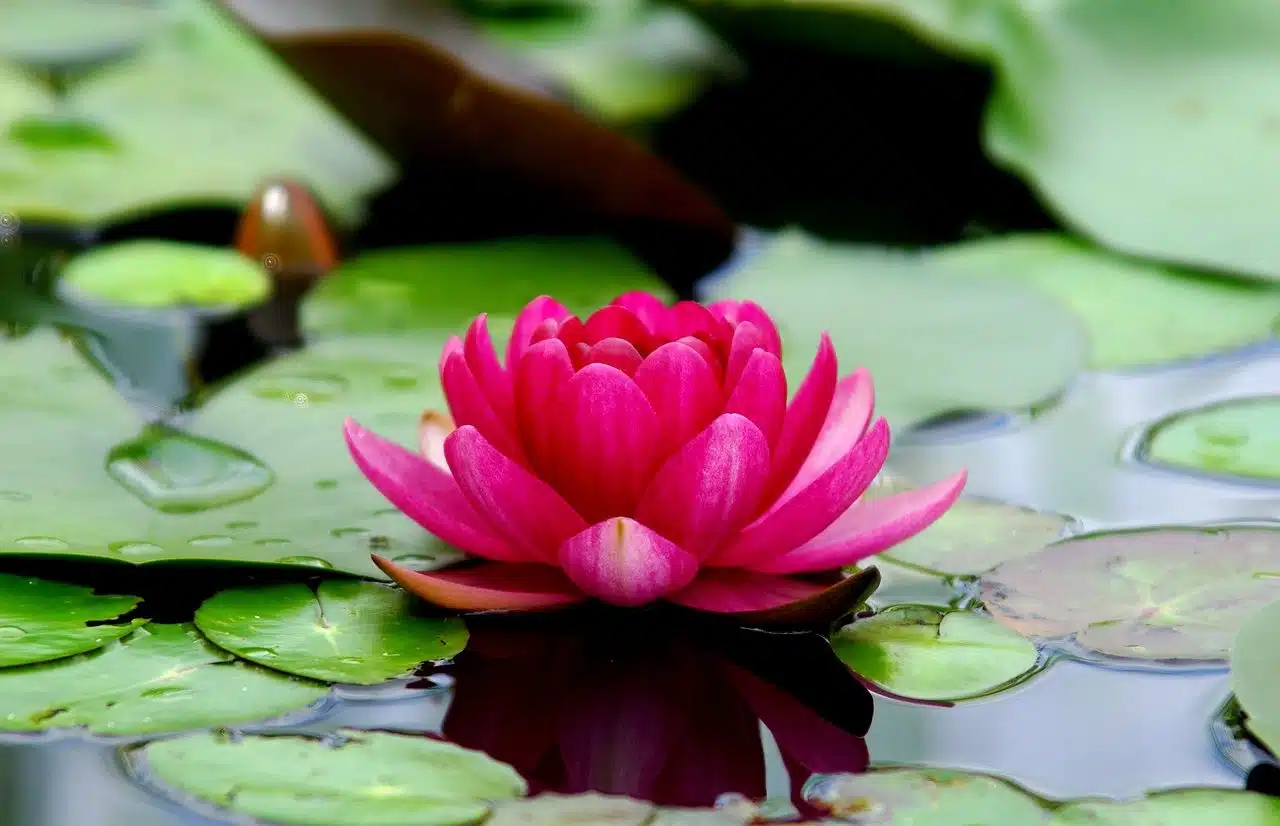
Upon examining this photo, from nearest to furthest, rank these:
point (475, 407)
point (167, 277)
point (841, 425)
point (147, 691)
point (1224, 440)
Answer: point (147, 691) → point (475, 407) → point (841, 425) → point (1224, 440) → point (167, 277)

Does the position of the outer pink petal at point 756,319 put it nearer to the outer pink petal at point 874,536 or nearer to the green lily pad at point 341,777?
the outer pink petal at point 874,536

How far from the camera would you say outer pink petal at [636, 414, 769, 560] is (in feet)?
3.55

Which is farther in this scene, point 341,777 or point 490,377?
point 490,377

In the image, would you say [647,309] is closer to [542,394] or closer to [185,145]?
[542,394]

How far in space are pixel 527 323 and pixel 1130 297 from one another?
1.05m

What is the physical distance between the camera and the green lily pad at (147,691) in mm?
1020

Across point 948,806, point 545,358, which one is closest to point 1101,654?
point 948,806

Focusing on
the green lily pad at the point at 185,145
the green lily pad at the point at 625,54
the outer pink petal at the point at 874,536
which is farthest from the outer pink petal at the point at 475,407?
the green lily pad at the point at 625,54

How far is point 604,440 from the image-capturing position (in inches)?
43.5

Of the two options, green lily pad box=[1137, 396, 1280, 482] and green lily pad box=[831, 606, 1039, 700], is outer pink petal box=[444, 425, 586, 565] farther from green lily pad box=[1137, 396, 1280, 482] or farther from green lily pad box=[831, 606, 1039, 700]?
green lily pad box=[1137, 396, 1280, 482]

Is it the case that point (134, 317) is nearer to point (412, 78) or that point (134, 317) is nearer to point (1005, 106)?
point (412, 78)

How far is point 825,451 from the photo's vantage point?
1271 mm

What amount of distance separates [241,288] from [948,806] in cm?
135

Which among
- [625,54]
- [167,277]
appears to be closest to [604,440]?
[167,277]
